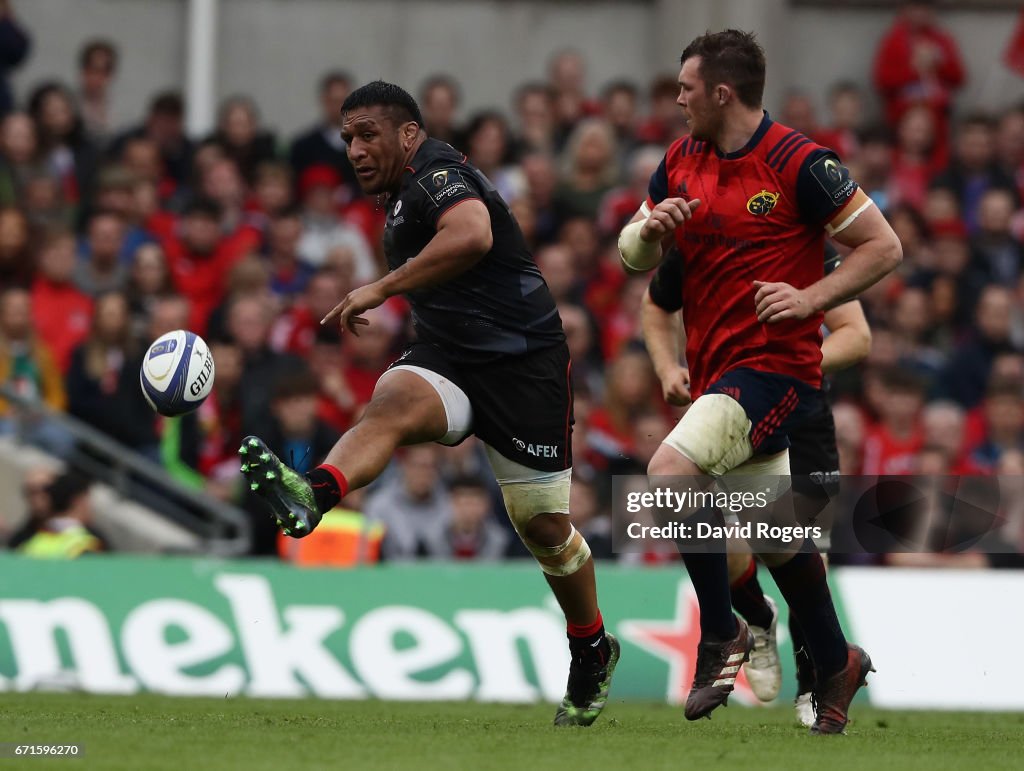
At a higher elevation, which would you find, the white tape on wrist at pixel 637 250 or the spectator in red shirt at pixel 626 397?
the white tape on wrist at pixel 637 250

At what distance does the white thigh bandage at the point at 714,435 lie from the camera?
7.56 m

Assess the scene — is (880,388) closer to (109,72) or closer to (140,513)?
(140,513)

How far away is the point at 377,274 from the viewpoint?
15.6m

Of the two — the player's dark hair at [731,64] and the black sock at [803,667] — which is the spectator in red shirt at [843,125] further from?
the player's dark hair at [731,64]

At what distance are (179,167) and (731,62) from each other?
30.0ft

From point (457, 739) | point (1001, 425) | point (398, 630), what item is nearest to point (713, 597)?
point (457, 739)

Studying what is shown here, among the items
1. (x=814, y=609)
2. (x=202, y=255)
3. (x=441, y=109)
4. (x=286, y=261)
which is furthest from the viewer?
(x=441, y=109)

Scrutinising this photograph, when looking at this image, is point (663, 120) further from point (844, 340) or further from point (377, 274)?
point (844, 340)

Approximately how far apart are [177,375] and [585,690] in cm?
231

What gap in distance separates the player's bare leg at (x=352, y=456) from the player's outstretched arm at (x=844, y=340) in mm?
1963

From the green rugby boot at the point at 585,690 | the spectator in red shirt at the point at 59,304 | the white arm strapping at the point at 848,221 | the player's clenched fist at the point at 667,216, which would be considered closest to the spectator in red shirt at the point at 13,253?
the spectator in red shirt at the point at 59,304

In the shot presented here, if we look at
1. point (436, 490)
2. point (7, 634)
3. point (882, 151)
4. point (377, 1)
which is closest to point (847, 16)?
point (882, 151)

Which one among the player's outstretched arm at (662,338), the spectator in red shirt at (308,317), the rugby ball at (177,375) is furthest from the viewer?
the spectator in red shirt at (308,317)

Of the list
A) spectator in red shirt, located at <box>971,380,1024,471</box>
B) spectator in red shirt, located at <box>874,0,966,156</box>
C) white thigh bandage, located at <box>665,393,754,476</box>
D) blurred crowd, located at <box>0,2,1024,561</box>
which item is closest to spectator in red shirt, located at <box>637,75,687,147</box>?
blurred crowd, located at <box>0,2,1024,561</box>
